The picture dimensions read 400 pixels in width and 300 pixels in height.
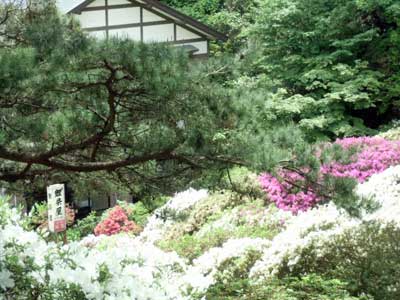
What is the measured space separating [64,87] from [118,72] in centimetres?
35

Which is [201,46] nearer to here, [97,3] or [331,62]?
[97,3]

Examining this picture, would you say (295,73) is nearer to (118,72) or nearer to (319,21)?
(319,21)

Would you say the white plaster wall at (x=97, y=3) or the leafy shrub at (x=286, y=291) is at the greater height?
the white plaster wall at (x=97, y=3)

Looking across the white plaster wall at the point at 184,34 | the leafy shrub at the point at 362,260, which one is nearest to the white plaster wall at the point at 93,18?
the white plaster wall at the point at 184,34

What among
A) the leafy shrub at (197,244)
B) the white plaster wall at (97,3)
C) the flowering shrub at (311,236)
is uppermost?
the white plaster wall at (97,3)

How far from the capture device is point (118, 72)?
3100 mm

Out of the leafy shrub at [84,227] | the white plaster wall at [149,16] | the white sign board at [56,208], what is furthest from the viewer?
the white plaster wall at [149,16]

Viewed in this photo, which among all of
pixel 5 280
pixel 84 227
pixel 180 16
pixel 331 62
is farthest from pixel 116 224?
pixel 5 280

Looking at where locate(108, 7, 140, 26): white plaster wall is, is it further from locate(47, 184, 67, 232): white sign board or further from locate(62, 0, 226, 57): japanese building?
locate(47, 184, 67, 232): white sign board

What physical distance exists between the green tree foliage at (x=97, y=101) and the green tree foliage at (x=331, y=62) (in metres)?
6.51

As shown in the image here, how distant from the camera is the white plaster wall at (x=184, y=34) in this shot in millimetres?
10922

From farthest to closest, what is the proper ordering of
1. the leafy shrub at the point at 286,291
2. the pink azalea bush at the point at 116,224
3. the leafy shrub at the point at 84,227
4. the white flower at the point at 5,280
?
the leafy shrub at the point at 84,227 → the pink azalea bush at the point at 116,224 → the leafy shrub at the point at 286,291 → the white flower at the point at 5,280

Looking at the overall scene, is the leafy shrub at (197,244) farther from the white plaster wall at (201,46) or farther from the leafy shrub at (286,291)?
the white plaster wall at (201,46)

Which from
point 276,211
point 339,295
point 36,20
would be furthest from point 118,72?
point 276,211
